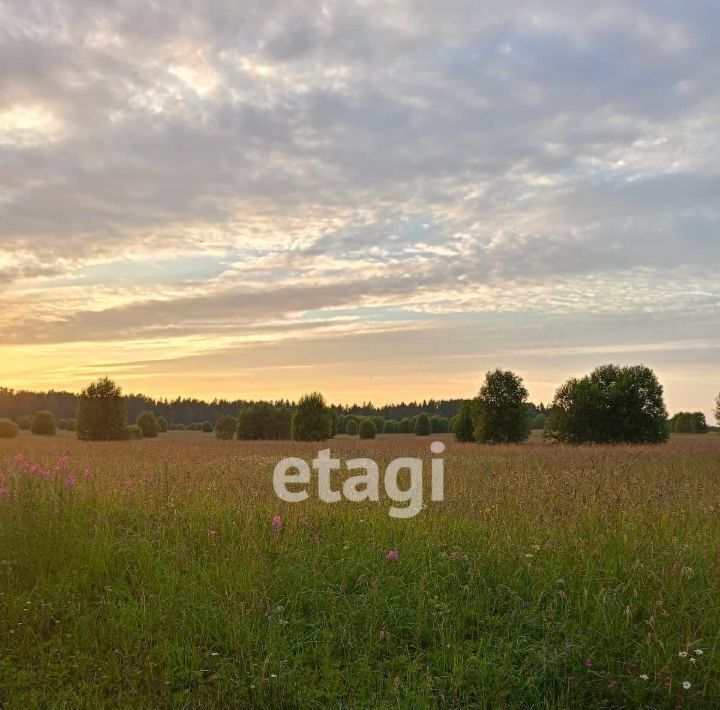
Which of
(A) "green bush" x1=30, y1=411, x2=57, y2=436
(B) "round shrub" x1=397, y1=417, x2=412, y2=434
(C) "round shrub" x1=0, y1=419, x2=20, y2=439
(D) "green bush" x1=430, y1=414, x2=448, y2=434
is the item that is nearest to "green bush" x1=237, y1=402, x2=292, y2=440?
(C) "round shrub" x1=0, y1=419, x2=20, y2=439

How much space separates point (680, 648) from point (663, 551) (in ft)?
5.09

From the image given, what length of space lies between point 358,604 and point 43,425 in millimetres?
61809

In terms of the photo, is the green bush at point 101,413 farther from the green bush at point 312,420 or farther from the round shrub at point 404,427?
the round shrub at point 404,427

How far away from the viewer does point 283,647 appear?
4.95m

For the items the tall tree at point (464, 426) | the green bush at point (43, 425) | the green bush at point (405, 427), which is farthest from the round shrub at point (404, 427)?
the green bush at point (43, 425)

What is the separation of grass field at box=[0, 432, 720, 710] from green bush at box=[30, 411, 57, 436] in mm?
56720

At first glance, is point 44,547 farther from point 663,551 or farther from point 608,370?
point 608,370

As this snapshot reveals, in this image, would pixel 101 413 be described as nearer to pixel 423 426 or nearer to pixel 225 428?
pixel 225 428

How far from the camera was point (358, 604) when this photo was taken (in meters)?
5.46

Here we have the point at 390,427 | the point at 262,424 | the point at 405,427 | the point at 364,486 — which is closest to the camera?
the point at 364,486

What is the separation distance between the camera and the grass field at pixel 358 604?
4.56 metres

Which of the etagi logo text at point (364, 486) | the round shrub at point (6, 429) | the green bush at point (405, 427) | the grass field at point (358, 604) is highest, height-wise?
the green bush at point (405, 427)

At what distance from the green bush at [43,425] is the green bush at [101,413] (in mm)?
21065

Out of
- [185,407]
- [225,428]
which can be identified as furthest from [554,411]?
[185,407]
